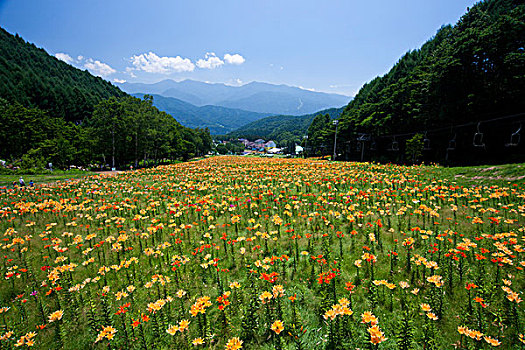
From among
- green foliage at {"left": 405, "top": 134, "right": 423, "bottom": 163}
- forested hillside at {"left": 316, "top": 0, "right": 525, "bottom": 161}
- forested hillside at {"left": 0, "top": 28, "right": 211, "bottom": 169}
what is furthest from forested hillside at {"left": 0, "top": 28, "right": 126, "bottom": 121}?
forested hillside at {"left": 316, "top": 0, "right": 525, "bottom": 161}

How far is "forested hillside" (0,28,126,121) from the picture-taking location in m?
83.4

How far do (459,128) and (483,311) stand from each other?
98.4 ft

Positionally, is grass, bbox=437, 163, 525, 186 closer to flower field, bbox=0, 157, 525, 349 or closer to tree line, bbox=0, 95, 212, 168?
flower field, bbox=0, 157, 525, 349

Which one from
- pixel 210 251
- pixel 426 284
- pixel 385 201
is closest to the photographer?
pixel 426 284

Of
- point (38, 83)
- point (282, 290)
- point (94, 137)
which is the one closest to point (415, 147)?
point (282, 290)

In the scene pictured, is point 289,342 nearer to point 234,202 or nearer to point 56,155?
point 234,202

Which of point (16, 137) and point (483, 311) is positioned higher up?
point (16, 137)

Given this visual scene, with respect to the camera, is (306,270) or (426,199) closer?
(306,270)

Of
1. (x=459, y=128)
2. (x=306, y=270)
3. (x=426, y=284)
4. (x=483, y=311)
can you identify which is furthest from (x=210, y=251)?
(x=459, y=128)

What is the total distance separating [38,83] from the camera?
298 feet

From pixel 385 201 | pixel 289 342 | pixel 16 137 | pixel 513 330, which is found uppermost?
pixel 16 137

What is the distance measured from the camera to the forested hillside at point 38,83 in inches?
3285

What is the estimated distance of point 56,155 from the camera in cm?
3831

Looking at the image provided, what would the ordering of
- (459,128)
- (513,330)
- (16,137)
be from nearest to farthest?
(513,330), (459,128), (16,137)
